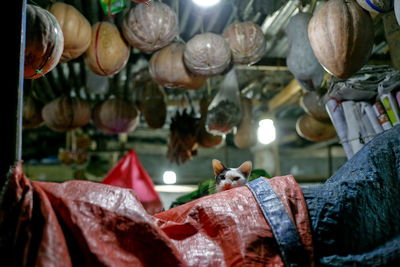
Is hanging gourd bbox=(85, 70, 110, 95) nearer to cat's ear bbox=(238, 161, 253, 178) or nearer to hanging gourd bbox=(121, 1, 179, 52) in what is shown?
hanging gourd bbox=(121, 1, 179, 52)

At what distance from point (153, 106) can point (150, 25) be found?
215cm

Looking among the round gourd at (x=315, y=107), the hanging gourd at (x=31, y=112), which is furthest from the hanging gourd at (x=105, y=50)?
the round gourd at (x=315, y=107)

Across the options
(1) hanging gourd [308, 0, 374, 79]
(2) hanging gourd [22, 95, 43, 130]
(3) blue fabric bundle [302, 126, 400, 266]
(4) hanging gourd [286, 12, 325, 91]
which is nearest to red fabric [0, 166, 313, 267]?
(3) blue fabric bundle [302, 126, 400, 266]

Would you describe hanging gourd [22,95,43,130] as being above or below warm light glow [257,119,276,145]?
above

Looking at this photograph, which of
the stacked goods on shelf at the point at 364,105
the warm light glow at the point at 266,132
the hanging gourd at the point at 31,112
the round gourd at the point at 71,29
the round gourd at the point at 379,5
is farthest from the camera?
the warm light glow at the point at 266,132

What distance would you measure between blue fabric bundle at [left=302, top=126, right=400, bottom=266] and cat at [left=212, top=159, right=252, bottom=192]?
98cm

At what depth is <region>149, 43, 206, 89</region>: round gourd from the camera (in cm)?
383

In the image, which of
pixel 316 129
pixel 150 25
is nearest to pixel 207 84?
pixel 316 129

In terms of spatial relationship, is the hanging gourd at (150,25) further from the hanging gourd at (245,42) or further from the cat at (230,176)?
the cat at (230,176)

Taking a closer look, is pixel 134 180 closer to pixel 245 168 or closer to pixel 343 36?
pixel 245 168

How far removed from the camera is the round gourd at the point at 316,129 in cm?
503

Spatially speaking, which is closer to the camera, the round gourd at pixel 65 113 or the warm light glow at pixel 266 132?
the round gourd at pixel 65 113

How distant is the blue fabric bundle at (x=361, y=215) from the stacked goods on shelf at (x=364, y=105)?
106 cm

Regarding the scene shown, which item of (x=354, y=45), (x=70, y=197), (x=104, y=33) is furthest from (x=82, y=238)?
(x=104, y=33)
